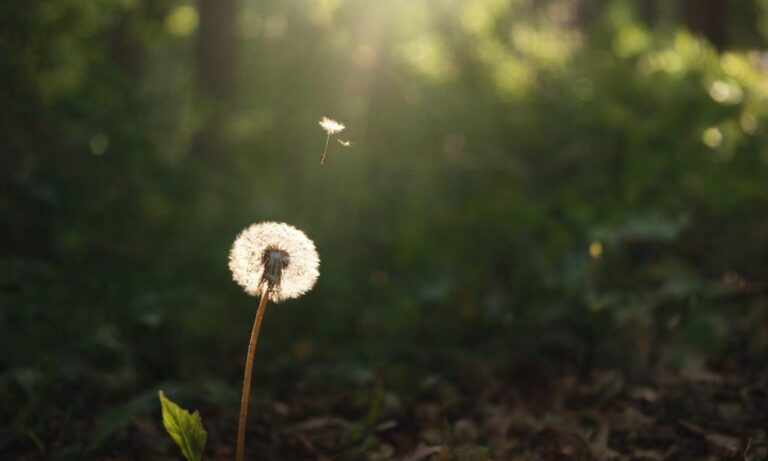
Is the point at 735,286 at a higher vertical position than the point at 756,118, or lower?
lower

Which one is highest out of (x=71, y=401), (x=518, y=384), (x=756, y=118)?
(x=756, y=118)

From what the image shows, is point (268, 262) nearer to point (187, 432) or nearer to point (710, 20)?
point (187, 432)

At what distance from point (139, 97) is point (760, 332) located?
167 inches

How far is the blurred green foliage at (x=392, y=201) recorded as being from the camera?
3.67 metres

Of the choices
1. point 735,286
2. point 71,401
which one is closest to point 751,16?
point 735,286

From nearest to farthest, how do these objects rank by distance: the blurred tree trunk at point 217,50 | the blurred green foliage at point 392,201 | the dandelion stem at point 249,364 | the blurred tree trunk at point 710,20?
the dandelion stem at point 249,364
the blurred green foliage at point 392,201
the blurred tree trunk at point 217,50
the blurred tree trunk at point 710,20

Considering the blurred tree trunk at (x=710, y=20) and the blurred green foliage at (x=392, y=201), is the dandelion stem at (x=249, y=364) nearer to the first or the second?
the blurred green foliage at (x=392, y=201)

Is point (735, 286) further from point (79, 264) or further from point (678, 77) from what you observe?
point (79, 264)

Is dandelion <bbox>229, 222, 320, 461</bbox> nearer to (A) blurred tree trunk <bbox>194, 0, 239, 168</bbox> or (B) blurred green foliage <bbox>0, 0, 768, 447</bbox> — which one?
(B) blurred green foliage <bbox>0, 0, 768, 447</bbox>

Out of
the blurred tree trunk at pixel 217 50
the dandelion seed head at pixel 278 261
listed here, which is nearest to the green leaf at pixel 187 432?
the dandelion seed head at pixel 278 261

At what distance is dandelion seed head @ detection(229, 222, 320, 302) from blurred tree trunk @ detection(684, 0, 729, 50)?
21.7 ft

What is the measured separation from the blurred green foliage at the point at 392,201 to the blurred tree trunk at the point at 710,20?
1.70 meters

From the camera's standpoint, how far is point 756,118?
181 inches

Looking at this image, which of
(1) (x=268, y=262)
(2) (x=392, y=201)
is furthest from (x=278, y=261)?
(2) (x=392, y=201)
